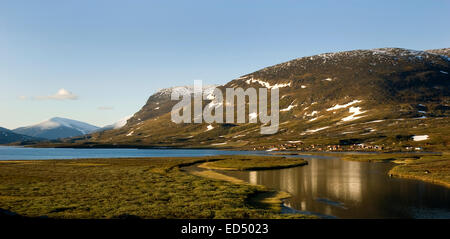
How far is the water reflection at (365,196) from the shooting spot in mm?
43969

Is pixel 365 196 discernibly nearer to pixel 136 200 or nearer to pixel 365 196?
pixel 365 196

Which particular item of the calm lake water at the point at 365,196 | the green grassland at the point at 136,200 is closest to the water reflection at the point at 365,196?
the calm lake water at the point at 365,196

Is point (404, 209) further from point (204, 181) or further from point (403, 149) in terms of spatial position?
point (403, 149)

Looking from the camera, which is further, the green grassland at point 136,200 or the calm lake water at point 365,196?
the calm lake water at point 365,196

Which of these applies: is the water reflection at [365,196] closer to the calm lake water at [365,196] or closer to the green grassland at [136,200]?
the calm lake water at [365,196]

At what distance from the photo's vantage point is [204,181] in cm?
7069

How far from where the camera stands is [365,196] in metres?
54.7

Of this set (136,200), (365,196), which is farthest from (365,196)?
(136,200)

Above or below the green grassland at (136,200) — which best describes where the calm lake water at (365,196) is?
below

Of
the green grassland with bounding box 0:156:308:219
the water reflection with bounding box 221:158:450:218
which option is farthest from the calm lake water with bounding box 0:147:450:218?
the green grassland with bounding box 0:156:308:219

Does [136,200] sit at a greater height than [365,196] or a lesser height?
greater

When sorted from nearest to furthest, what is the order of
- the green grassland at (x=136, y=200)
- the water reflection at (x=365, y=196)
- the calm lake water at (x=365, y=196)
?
the green grassland at (x=136, y=200) → the calm lake water at (x=365, y=196) → the water reflection at (x=365, y=196)

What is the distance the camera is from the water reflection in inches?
1731
